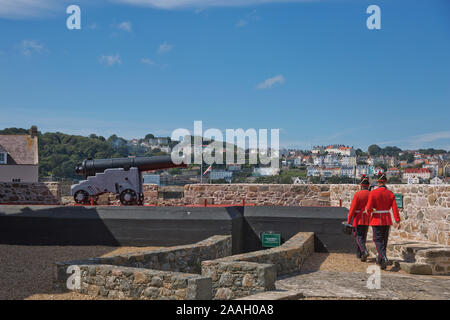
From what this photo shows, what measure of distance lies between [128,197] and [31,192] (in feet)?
15.1

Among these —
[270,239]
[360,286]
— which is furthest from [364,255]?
[360,286]

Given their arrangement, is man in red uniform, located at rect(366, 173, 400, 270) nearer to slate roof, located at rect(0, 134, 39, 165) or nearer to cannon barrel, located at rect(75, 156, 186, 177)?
cannon barrel, located at rect(75, 156, 186, 177)

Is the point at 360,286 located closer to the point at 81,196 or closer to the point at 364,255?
the point at 364,255

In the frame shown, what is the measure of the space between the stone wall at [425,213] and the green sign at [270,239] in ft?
9.50

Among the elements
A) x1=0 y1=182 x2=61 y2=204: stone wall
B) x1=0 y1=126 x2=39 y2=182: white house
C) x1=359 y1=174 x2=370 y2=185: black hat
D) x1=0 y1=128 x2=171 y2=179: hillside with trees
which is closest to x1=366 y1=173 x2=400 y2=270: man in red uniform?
x1=359 y1=174 x2=370 y2=185: black hat

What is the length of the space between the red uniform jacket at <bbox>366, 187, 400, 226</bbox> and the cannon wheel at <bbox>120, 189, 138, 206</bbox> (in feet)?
21.8

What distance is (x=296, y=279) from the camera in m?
8.35

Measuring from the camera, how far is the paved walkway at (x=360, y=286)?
23.3 feet

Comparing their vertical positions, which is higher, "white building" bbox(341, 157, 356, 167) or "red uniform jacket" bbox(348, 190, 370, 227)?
"white building" bbox(341, 157, 356, 167)

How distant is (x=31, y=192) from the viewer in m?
17.0

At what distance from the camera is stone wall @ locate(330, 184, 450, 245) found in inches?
436

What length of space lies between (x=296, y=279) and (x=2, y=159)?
35.5 meters
